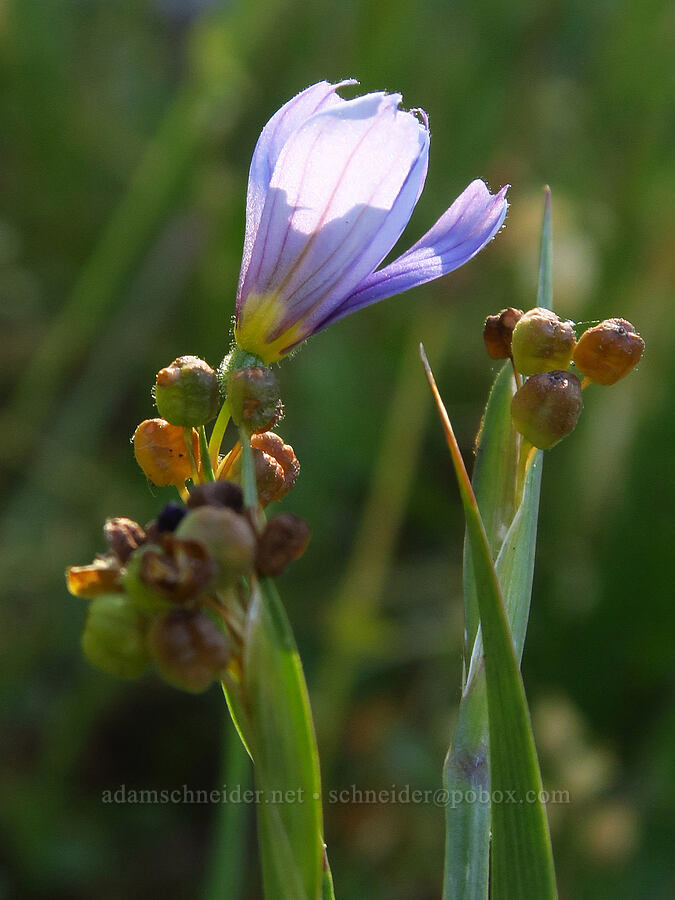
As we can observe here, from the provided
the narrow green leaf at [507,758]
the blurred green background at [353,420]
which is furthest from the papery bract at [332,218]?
the blurred green background at [353,420]

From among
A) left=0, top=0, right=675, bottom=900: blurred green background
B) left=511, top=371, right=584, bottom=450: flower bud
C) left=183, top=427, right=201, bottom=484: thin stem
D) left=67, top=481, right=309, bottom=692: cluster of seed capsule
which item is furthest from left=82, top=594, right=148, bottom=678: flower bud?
left=0, top=0, right=675, bottom=900: blurred green background

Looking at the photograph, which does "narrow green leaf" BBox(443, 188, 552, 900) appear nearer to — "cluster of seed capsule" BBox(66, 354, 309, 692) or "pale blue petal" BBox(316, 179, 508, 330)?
"pale blue petal" BBox(316, 179, 508, 330)

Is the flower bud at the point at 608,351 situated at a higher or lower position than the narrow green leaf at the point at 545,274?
lower

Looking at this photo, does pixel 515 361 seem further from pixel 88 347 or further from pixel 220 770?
pixel 88 347

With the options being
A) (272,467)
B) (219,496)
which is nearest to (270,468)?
(272,467)

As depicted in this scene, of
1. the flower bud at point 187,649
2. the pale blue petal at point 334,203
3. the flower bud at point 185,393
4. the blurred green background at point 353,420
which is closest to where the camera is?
the flower bud at point 187,649

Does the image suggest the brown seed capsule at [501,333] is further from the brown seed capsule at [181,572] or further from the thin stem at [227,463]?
the brown seed capsule at [181,572]

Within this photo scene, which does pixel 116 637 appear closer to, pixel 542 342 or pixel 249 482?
pixel 249 482
